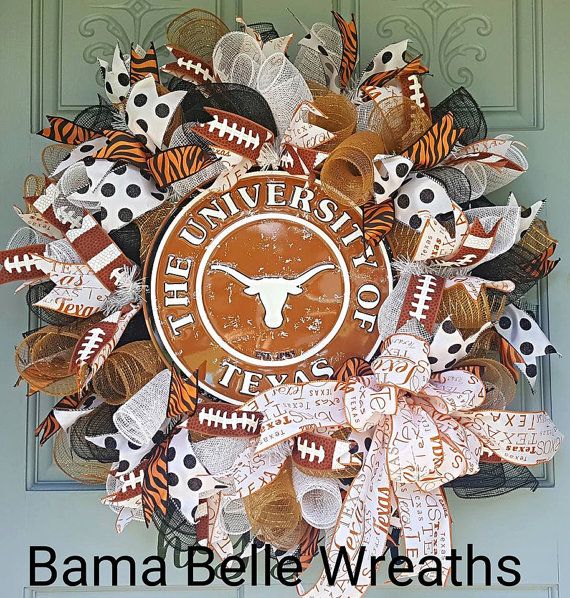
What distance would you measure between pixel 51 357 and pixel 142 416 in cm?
16

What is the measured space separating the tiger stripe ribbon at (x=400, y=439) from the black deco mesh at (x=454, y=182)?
232mm

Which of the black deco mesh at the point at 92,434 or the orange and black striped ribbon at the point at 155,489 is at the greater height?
the black deco mesh at the point at 92,434

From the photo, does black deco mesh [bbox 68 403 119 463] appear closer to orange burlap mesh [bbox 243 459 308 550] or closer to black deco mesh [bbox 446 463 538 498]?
orange burlap mesh [bbox 243 459 308 550]

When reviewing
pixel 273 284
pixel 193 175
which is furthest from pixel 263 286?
pixel 193 175

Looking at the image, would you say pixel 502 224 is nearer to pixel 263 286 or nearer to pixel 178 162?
pixel 263 286

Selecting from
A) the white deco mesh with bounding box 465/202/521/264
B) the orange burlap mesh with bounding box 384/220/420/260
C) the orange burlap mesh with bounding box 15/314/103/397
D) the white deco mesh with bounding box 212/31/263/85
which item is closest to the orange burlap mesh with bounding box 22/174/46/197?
the orange burlap mesh with bounding box 15/314/103/397

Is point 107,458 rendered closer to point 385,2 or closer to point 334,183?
point 334,183

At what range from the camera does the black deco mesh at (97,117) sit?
4.34 feet

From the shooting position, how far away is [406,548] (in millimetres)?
1214

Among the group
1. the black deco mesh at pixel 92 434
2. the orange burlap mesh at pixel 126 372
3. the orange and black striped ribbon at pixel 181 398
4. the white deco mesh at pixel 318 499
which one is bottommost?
the white deco mesh at pixel 318 499

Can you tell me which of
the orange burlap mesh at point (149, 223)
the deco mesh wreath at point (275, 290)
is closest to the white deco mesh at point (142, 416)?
the deco mesh wreath at point (275, 290)

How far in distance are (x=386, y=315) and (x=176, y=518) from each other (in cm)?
42

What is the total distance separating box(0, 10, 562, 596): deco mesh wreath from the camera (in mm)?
1222

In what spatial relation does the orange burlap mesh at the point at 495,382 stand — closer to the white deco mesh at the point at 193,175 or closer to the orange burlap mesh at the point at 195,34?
the white deco mesh at the point at 193,175
